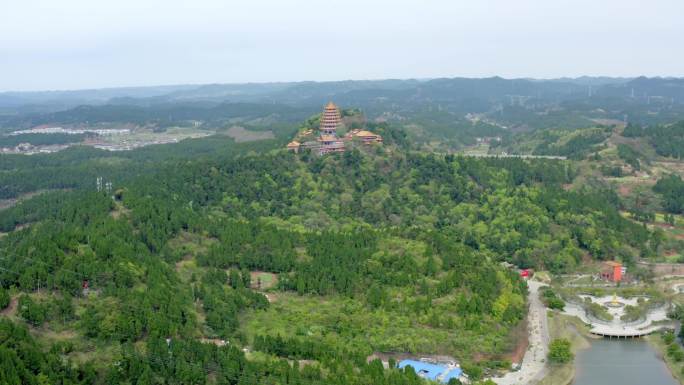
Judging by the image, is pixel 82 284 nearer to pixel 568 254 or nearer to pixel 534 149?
pixel 568 254

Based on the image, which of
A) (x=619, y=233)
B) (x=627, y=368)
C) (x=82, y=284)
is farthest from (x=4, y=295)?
(x=619, y=233)

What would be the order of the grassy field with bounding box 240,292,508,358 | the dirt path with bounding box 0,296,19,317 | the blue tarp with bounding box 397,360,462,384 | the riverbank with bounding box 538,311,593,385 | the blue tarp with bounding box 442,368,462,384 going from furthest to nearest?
1. the grassy field with bounding box 240,292,508,358
2. the riverbank with bounding box 538,311,593,385
3. the blue tarp with bounding box 397,360,462,384
4. the blue tarp with bounding box 442,368,462,384
5. the dirt path with bounding box 0,296,19,317

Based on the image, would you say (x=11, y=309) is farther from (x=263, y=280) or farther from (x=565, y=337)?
(x=565, y=337)

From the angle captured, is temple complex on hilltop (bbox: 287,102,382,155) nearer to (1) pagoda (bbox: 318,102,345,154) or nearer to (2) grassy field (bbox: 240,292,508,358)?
(1) pagoda (bbox: 318,102,345,154)

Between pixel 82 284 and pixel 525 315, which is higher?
pixel 82 284

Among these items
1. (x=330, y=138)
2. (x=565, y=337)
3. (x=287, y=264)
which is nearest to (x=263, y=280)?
(x=287, y=264)

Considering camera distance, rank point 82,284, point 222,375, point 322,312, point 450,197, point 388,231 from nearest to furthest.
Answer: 1. point 222,375
2. point 82,284
3. point 322,312
4. point 388,231
5. point 450,197

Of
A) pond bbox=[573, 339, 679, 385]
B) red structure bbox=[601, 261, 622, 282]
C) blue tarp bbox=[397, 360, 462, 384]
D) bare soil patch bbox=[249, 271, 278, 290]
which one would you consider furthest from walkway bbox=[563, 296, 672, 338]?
bare soil patch bbox=[249, 271, 278, 290]

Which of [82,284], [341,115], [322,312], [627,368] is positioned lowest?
[627,368]

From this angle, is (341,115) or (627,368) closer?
(627,368)
